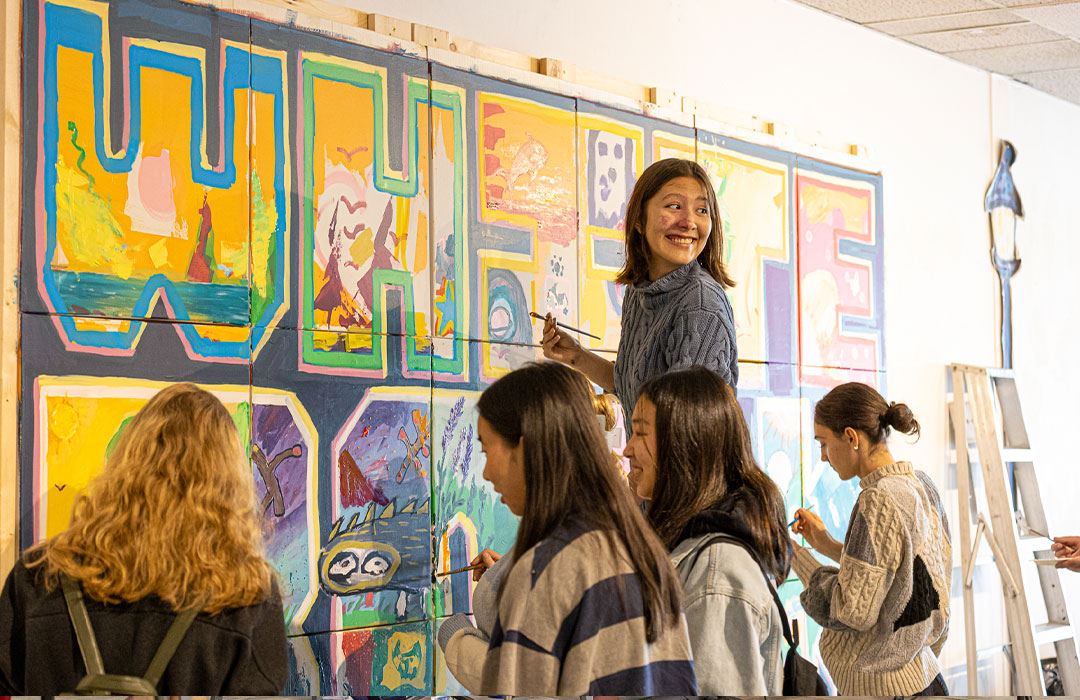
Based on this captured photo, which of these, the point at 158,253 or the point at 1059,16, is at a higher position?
the point at 1059,16

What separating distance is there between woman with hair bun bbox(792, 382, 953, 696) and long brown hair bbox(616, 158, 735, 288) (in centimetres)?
35

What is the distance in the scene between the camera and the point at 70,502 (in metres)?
1.20

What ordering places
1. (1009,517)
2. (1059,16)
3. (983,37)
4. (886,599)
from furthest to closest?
1. (1009,517)
2. (983,37)
3. (1059,16)
4. (886,599)

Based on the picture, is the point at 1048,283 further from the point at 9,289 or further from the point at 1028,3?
the point at 9,289

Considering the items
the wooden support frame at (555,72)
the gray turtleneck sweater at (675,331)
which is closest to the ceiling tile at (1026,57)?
the wooden support frame at (555,72)

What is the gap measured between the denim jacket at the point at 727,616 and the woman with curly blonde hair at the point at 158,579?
1.25 ft

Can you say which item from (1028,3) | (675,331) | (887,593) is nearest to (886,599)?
(887,593)

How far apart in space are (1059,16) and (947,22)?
16cm

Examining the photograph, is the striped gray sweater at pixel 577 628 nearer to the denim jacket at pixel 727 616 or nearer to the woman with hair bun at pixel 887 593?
the denim jacket at pixel 727 616

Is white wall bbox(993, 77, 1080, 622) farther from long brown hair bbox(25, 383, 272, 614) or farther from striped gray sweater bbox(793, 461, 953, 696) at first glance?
long brown hair bbox(25, 383, 272, 614)

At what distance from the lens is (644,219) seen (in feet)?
5.03

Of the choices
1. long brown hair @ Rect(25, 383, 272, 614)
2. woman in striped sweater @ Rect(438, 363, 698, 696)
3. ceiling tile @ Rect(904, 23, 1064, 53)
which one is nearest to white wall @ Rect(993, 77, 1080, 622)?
ceiling tile @ Rect(904, 23, 1064, 53)

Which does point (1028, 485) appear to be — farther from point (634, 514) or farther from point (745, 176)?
point (634, 514)

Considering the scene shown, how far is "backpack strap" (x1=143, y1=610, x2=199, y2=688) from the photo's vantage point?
3.26 feet
